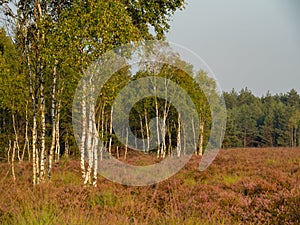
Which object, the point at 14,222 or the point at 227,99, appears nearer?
the point at 14,222

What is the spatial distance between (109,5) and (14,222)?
796cm

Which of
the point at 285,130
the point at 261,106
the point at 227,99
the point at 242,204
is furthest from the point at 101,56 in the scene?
the point at 227,99

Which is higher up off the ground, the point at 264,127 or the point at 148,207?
the point at 264,127

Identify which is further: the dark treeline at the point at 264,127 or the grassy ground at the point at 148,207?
the dark treeline at the point at 264,127

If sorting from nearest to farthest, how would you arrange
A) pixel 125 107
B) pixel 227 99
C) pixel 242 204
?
pixel 242 204 < pixel 125 107 < pixel 227 99

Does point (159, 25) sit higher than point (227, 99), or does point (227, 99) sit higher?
point (227, 99)

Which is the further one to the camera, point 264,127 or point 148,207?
point 264,127

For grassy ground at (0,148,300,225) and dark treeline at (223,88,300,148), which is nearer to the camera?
grassy ground at (0,148,300,225)

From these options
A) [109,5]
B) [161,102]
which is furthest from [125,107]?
[109,5]

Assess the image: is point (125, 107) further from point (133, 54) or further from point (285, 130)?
point (285, 130)

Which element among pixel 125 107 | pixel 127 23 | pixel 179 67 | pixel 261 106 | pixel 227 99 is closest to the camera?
pixel 127 23

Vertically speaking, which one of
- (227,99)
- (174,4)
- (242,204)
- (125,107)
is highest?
(227,99)

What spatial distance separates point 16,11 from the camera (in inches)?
524

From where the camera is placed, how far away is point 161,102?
112 feet
